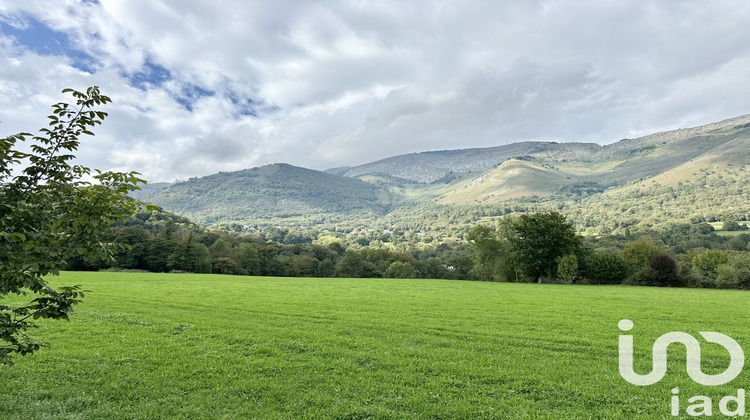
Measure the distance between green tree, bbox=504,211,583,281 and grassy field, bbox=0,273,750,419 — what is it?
45.1 meters

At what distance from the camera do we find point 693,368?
34.8ft

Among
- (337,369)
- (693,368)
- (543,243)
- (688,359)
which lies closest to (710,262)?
(543,243)

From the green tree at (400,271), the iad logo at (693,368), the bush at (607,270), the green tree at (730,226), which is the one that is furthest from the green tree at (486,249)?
the green tree at (730,226)

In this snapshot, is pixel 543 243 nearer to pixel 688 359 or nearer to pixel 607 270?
pixel 607 270

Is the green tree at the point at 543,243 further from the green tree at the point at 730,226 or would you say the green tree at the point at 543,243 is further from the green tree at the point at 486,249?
the green tree at the point at 730,226

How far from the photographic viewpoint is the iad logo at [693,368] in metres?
8.18

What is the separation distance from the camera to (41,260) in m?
5.62

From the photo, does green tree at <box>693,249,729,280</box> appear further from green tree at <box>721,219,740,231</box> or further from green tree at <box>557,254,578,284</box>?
green tree at <box>721,219,740,231</box>

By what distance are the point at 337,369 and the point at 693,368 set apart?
33.9 ft

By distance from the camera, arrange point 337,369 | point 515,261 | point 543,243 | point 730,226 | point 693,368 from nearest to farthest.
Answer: point 337,369
point 693,368
point 543,243
point 515,261
point 730,226

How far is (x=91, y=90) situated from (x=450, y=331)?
14.4 meters

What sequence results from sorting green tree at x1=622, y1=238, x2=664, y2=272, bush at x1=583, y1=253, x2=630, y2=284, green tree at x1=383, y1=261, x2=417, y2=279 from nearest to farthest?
bush at x1=583, y1=253, x2=630, y2=284, green tree at x1=622, y1=238, x2=664, y2=272, green tree at x1=383, y1=261, x2=417, y2=279

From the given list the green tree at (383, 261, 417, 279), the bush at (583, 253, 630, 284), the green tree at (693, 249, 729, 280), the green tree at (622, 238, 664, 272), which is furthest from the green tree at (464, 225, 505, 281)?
the green tree at (693, 249, 729, 280)

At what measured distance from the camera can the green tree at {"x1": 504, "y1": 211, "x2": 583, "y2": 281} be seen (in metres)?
62.3
